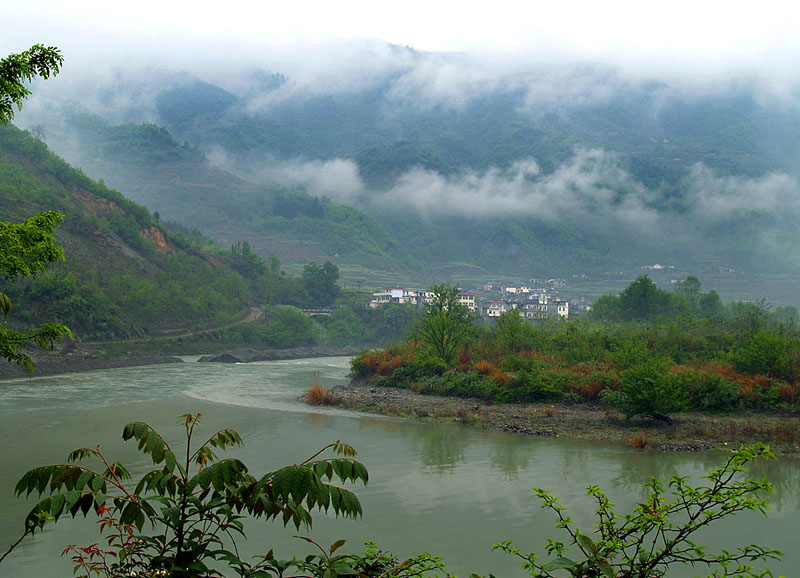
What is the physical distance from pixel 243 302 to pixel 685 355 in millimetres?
78357

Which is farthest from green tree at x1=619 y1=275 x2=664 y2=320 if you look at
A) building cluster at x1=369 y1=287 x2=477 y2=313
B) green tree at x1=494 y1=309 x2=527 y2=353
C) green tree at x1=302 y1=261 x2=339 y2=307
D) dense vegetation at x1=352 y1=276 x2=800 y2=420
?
green tree at x1=302 y1=261 x2=339 y2=307

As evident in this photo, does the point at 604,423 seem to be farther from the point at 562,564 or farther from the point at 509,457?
the point at 562,564

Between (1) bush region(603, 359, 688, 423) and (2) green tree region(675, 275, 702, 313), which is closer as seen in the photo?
(1) bush region(603, 359, 688, 423)

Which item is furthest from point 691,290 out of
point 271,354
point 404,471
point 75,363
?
point 404,471

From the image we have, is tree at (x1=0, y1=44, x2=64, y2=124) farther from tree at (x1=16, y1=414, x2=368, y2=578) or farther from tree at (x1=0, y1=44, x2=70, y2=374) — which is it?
tree at (x1=16, y1=414, x2=368, y2=578)

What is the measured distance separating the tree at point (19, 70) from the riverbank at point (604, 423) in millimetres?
17209

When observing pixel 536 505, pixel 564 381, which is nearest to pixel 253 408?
pixel 564 381

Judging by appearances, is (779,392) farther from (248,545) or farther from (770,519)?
(248,545)

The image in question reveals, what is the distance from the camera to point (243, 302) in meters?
101

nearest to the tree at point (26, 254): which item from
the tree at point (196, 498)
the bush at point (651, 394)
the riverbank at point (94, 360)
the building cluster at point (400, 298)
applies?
the tree at point (196, 498)

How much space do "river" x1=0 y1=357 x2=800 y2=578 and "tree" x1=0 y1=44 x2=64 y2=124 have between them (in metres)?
Answer: 6.17

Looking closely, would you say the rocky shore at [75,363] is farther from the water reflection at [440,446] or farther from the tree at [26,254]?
the tree at [26,254]

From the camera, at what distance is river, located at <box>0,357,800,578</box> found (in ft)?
33.7

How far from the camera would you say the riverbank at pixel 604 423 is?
19139mm
